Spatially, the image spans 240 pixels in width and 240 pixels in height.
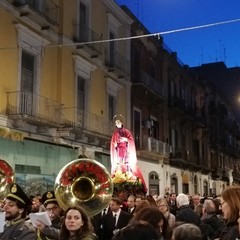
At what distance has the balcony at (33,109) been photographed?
13.9 meters

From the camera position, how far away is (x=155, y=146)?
24047mm

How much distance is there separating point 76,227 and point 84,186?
2.69 metres

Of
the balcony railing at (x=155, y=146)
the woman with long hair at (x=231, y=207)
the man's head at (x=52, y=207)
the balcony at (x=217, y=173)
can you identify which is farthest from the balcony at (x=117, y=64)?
the balcony at (x=217, y=173)

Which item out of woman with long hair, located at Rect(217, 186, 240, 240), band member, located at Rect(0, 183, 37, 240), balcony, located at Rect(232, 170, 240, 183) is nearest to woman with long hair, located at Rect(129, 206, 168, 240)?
woman with long hair, located at Rect(217, 186, 240, 240)

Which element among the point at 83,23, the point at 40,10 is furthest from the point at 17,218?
the point at 83,23

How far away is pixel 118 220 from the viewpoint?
301 inches

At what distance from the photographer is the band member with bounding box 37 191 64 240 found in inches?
196

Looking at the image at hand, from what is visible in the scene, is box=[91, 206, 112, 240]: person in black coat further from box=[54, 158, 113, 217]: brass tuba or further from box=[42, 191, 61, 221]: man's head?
box=[42, 191, 61, 221]: man's head

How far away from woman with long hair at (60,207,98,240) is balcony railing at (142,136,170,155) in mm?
18161

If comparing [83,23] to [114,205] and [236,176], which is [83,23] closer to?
[114,205]

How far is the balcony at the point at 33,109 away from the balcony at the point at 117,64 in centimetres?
501

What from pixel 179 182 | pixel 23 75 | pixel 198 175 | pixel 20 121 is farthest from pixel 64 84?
pixel 198 175

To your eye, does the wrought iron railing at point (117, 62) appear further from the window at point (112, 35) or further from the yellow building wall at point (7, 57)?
the yellow building wall at point (7, 57)

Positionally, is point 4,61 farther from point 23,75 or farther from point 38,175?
point 38,175
